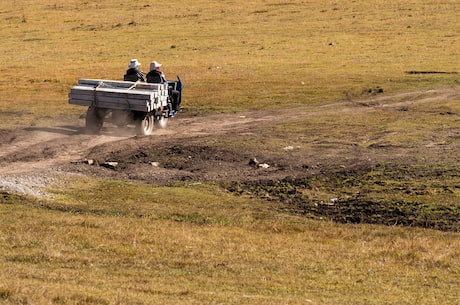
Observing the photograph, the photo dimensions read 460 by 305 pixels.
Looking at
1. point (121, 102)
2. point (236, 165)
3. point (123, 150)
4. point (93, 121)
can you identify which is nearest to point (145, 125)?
point (121, 102)

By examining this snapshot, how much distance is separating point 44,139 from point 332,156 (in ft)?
31.2

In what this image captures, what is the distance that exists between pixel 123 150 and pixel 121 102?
104 inches

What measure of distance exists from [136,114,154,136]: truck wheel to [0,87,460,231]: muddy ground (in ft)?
1.39

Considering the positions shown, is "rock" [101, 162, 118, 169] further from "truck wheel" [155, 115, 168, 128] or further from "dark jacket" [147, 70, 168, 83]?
"dark jacket" [147, 70, 168, 83]

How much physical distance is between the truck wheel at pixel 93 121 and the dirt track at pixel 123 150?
0.91ft

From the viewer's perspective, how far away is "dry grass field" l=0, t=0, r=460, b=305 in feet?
50.8

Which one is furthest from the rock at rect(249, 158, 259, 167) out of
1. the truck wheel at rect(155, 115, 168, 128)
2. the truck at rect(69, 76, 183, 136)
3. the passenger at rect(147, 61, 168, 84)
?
the passenger at rect(147, 61, 168, 84)

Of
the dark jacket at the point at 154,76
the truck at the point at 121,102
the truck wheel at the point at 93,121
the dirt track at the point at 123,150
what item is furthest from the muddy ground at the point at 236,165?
the dark jacket at the point at 154,76

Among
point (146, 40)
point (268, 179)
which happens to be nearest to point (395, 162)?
point (268, 179)

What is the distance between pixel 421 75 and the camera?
152 feet

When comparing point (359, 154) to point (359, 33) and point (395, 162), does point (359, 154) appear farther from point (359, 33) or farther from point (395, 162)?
point (359, 33)

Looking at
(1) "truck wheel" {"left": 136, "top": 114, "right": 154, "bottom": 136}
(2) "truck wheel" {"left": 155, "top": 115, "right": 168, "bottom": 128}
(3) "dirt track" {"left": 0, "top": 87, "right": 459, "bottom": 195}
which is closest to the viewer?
(3) "dirt track" {"left": 0, "top": 87, "right": 459, "bottom": 195}

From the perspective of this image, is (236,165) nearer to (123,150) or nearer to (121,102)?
(123,150)

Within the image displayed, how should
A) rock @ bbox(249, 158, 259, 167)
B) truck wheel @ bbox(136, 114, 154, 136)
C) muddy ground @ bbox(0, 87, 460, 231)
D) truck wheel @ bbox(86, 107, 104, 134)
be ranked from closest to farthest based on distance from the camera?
1. muddy ground @ bbox(0, 87, 460, 231)
2. rock @ bbox(249, 158, 259, 167)
3. truck wheel @ bbox(136, 114, 154, 136)
4. truck wheel @ bbox(86, 107, 104, 134)
